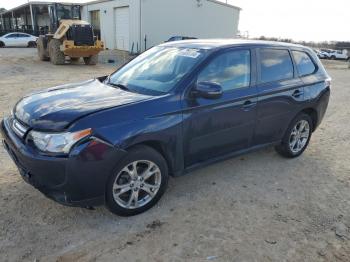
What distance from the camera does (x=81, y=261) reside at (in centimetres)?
278

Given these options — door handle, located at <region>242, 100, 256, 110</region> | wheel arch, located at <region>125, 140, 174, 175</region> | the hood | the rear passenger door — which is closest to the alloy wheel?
wheel arch, located at <region>125, 140, 174, 175</region>

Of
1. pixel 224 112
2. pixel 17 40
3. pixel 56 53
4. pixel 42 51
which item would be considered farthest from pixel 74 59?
pixel 224 112

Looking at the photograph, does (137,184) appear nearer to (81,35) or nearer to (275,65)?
(275,65)

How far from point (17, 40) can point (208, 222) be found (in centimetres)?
3133

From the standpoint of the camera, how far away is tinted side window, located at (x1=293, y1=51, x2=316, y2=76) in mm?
4836

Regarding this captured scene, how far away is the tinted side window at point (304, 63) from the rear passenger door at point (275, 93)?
15 centimetres

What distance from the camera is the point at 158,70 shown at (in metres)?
3.96

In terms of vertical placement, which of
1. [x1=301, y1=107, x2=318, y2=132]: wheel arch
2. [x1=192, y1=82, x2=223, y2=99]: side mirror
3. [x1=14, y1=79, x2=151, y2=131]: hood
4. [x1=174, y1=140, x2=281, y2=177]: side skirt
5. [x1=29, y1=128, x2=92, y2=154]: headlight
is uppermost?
[x1=192, y1=82, x2=223, y2=99]: side mirror

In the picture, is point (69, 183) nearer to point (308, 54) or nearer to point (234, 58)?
point (234, 58)

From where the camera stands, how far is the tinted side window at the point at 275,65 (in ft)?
14.1

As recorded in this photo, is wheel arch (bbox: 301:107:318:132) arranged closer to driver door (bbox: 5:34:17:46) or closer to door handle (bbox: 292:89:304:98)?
door handle (bbox: 292:89:304:98)

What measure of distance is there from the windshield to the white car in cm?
2903

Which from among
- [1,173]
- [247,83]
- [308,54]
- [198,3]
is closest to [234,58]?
[247,83]

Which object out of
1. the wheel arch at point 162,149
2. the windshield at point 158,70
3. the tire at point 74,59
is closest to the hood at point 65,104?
the windshield at point 158,70
